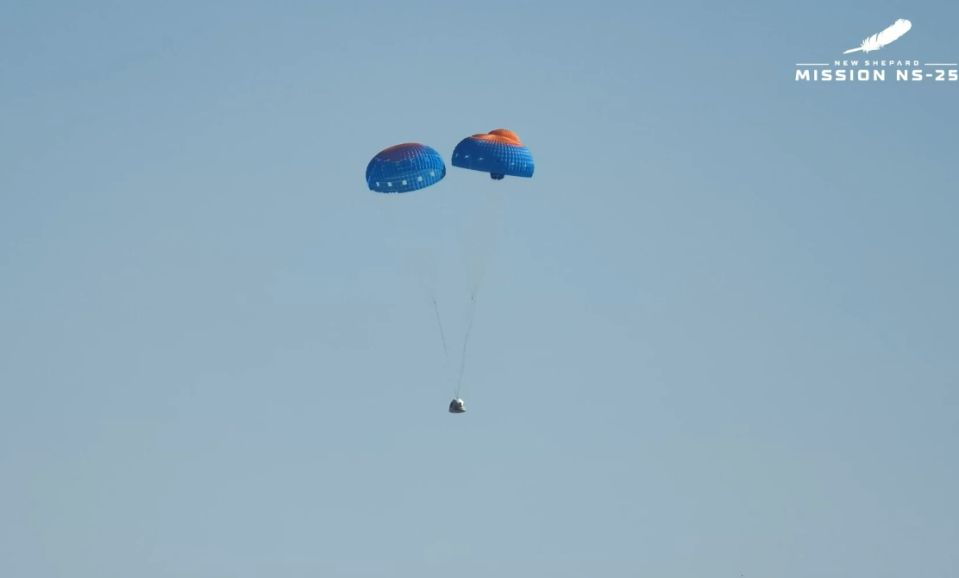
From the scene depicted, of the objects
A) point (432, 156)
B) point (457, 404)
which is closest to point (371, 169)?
point (432, 156)

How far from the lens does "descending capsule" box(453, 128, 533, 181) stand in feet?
235

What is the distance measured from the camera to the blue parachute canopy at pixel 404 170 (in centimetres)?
7138

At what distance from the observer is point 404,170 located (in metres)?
71.4

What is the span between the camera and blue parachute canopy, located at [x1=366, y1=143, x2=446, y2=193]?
7138cm

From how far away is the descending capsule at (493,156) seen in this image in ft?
235

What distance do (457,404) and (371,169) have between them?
9465 millimetres

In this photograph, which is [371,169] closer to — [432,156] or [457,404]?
[432,156]

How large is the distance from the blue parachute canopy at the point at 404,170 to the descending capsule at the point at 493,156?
1054 mm

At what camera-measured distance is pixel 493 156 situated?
71.6m

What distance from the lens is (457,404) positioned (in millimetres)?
72375

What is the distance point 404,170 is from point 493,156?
3373 millimetres

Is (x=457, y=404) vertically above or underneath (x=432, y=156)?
underneath

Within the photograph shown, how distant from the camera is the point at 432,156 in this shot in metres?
72.3

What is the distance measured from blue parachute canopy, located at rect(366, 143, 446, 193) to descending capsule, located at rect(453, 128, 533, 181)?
1054 millimetres
